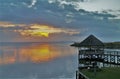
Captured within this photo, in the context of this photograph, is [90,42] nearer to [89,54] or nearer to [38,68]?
[89,54]

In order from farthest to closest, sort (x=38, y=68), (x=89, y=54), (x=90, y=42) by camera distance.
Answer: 1. (x=38, y=68)
2. (x=90, y=42)
3. (x=89, y=54)

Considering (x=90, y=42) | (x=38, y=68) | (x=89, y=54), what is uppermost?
(x=90, y=42)

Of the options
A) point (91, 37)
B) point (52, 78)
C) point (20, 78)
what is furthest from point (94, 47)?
point (20, 78)

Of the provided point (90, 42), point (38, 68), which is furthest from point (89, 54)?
point (38, 68)

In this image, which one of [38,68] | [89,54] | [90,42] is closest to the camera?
[89,54]

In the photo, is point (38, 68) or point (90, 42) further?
point (38, 68)

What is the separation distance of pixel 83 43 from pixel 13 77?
12087mm

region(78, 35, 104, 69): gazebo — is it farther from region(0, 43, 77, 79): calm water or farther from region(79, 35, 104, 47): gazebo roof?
region(0, 43, 77, 79): calm water

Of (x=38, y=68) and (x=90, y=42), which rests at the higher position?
(x=90, y=42)

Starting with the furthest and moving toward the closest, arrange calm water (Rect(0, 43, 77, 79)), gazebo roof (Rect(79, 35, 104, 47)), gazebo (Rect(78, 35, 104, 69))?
calm water (Rect(0, 43, 77, 79)) < gazebo roof (Rect(79, 35, 104, 47)) < gazebo (Rect(78, 35, 104, 69))

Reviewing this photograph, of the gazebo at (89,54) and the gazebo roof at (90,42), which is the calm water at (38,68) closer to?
the gazebo at (89,54)

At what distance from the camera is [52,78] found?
34.4 meters

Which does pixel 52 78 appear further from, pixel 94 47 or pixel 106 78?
pixel 106 78

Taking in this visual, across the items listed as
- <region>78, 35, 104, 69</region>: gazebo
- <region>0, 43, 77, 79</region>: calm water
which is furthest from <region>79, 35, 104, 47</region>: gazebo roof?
<region>0, 43, 77, 79</region>: calm water
